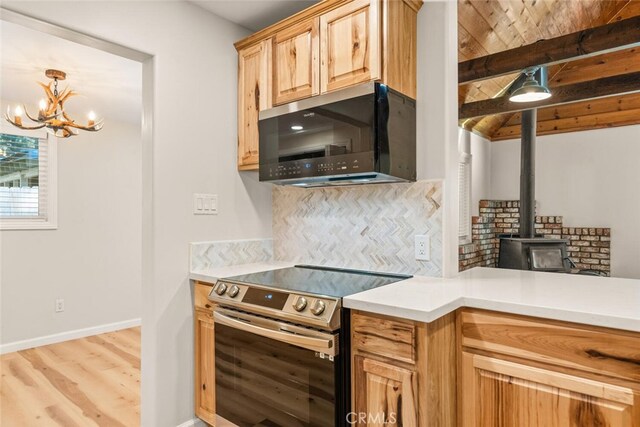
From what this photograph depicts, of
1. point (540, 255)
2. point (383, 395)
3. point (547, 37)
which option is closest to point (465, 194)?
point (540, 255)

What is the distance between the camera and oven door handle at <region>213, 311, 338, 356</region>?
55.7 inches

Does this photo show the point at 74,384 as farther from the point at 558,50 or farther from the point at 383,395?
the point at 558,50

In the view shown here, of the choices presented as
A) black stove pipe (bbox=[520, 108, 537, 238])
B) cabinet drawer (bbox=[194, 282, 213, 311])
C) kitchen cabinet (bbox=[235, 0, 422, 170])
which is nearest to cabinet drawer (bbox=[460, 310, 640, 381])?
kitchen cabinet (bbox=[235, 0, 422, 170])

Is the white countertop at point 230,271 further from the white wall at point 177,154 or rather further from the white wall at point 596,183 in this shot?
the white wall at point 596,183

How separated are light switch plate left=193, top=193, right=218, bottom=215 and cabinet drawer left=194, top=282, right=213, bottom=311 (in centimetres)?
41

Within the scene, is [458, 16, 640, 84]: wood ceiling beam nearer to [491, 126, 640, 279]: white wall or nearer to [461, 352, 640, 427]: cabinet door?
[491, 126, 640, 279]: white wall

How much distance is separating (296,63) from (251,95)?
38 cm

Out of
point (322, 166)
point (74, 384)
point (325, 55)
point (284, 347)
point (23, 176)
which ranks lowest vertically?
point (74, 384)

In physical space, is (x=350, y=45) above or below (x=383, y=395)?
above

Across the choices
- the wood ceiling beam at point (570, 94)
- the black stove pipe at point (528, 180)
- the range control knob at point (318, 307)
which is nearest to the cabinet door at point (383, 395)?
the range control knob at point (318, 307)

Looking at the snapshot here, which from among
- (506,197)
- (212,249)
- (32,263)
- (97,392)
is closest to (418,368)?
(212,249)

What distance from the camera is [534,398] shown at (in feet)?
4.11

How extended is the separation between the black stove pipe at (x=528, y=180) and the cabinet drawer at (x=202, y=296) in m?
4.49

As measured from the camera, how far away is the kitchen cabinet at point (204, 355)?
2.00 m
